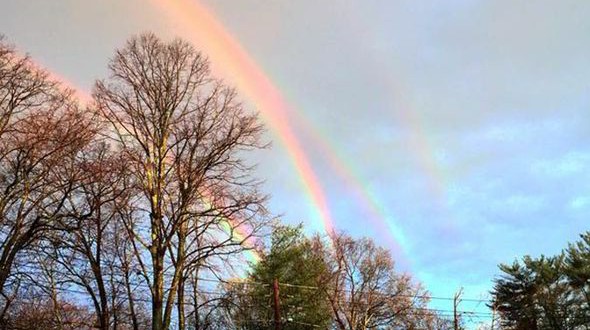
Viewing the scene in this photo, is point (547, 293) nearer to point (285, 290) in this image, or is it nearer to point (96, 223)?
point (285, 290)

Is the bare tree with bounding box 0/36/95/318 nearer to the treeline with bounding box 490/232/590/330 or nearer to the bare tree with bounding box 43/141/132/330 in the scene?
the bare tree with bounding box 43/141/132/330

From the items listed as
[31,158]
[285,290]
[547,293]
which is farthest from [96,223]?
[547,293]

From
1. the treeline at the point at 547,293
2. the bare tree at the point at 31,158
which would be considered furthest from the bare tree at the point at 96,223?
the treeline at the point at 547,293

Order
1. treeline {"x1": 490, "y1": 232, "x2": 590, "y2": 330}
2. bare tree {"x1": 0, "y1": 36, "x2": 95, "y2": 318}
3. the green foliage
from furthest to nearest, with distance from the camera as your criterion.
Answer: treeline {"x1": 490, "y1": 232, "x2": 590, "y2": 330} → the green foliage → bare tree {"x1": 0, "y1": 36, "x2": 95, "y2": 318}

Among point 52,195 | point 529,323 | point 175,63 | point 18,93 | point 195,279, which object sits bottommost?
point 529,323

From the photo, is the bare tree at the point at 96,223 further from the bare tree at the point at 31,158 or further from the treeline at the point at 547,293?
the treeline at the point at 547,293

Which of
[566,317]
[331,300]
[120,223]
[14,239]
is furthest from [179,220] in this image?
[566,317]

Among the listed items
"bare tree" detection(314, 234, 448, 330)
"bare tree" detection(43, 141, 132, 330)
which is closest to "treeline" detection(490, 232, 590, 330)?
"bare tree" detection(314, 234, 448, 330)

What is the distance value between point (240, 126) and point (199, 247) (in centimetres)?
563

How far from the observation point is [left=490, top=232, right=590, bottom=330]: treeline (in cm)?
4522

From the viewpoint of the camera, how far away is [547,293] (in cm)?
4716

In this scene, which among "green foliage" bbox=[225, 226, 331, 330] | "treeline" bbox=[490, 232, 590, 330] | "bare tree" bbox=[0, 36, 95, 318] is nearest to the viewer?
"bare tree" bbox=[0, 36, 95, 318]

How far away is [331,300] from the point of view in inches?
1781

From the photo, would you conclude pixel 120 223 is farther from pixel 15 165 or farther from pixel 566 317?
pixel 566 317
